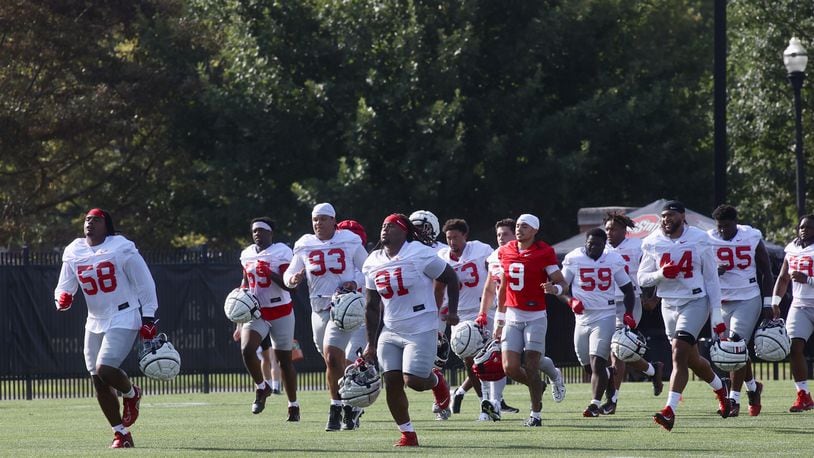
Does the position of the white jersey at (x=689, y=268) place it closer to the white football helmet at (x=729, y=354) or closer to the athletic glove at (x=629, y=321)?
the white football helmet at (x=729, y=354)

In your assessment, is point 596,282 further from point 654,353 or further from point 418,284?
point 654,353

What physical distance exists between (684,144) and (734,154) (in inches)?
142

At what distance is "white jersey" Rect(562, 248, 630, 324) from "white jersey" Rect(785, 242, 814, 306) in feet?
6.02

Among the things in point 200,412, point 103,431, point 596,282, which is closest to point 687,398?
point 596,282

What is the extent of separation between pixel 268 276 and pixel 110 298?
394cm

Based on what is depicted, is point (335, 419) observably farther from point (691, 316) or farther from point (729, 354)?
point (729, 354)

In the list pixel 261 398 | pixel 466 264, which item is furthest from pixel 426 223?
pixel 261 398

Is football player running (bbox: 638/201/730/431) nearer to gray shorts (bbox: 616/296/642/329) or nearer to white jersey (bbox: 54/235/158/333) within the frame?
gray shorts (bbox: 616/296/642/329)

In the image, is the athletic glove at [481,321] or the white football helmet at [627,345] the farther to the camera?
the white football helmet at [627,345]

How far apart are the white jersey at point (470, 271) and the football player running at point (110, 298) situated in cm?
486

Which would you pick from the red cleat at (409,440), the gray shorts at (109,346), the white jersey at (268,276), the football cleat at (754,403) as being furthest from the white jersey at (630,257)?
the gray shorts at (109,346)

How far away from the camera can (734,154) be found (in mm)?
39344

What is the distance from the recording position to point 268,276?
59.1 ft

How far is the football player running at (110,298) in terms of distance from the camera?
14117mm
